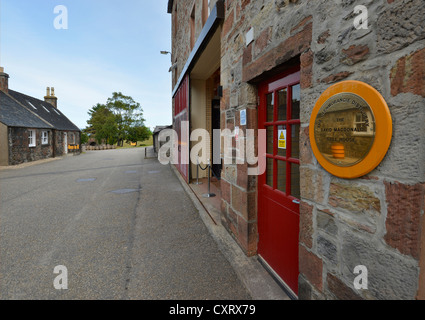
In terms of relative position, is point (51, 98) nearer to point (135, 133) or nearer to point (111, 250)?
point (135, 133)

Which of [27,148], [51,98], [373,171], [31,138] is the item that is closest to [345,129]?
[373,171]

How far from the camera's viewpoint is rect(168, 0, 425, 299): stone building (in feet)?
4.03

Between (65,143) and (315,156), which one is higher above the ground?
(65,143)

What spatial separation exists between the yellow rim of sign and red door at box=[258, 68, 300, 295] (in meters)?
0.74

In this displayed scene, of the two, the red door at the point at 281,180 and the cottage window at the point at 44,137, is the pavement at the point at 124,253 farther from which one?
the cottage window at the point at 44,137

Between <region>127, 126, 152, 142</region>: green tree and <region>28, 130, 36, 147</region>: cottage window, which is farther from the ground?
<region>127, 126, 152, 142</region>: green tree

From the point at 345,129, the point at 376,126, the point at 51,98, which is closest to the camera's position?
the point at 376,126

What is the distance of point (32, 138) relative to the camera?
1805cm

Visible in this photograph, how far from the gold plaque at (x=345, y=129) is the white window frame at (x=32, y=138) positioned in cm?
2151

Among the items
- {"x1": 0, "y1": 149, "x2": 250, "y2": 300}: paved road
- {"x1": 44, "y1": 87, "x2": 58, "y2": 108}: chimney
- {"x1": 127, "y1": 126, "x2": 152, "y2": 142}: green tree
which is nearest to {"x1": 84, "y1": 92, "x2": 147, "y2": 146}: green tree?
{"x1": 127, "y1": 126, "x2": 152, "y2": 142}: green tree

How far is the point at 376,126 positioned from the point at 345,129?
0.74 feet

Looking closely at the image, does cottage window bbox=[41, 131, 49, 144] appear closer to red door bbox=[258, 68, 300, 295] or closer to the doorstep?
the doorstep
